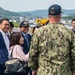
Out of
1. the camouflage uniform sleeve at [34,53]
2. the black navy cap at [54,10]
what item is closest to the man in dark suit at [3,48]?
the camouflage uniform sleeve at [34,53]

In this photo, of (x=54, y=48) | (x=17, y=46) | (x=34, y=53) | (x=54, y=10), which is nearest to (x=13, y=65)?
(x=17, y=46)

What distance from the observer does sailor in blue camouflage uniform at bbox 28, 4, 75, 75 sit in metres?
5.59

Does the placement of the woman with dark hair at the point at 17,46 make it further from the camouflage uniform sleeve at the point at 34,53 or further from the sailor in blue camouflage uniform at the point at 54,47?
the sailor in blue camouflage uniform at the point at 54,47

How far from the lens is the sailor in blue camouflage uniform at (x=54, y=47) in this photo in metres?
5.59

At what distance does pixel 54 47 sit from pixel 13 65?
1.78 meters

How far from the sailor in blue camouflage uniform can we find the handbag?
152cm

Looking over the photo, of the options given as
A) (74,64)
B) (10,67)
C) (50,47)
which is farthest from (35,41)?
(10,67)

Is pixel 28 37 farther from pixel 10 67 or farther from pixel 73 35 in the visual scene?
pixel 73 35

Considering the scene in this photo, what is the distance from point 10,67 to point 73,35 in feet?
6.61

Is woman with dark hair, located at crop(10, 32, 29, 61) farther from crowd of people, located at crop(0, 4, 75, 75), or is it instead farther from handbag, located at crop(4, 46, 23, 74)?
crowd of people, located at crop(0, 4, 75, 75)

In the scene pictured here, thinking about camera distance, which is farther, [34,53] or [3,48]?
[3,48]

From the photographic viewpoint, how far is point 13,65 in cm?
717

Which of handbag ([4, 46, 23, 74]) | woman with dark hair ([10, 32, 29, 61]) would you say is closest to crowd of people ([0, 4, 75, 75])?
handbag ([4, 46, 23, 74])

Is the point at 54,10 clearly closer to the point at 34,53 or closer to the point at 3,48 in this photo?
the point at 34,53
